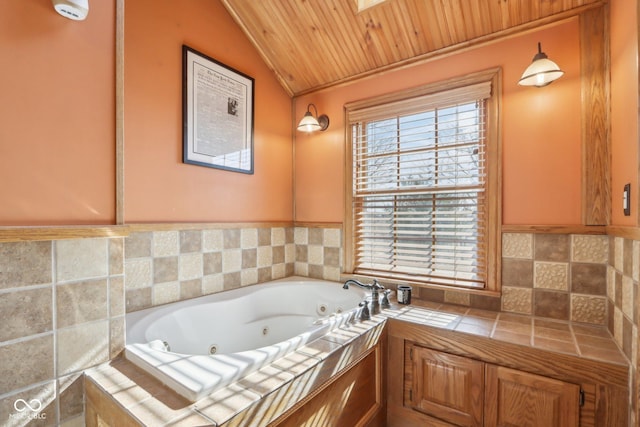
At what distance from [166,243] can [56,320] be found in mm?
862

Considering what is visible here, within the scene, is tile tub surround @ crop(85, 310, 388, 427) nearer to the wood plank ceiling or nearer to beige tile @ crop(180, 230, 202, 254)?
beige tile @ crop(180, 230, 202, 254)

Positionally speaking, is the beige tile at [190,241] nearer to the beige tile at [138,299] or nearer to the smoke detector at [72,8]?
the beige tile at [138,299]

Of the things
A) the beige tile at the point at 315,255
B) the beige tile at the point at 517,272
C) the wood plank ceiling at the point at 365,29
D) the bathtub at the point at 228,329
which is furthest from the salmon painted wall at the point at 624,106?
the beige tile at the point at 315,255

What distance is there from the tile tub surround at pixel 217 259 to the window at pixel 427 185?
38cm

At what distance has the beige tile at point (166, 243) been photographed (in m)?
1.85

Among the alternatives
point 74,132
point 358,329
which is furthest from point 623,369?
point 74,132

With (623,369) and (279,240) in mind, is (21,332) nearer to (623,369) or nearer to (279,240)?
(279,240)

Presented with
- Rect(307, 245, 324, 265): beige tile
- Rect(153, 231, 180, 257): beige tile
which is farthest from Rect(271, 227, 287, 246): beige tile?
Rect(153, 231, 180, 257): beige tile

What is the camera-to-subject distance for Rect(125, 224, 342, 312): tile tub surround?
1.79 m

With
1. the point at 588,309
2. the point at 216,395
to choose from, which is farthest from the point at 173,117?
the point at 588,309

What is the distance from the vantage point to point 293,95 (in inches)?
113

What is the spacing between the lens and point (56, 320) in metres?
1.07

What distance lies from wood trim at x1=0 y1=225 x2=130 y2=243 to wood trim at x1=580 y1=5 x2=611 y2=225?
2.34 m

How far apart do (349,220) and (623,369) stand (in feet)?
5.74
